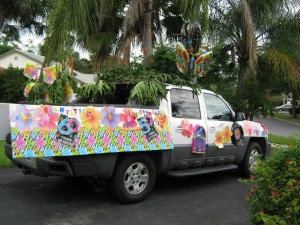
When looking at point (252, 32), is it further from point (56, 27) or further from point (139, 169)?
point (139, 169)

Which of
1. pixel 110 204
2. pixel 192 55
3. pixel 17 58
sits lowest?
pixel 110 204

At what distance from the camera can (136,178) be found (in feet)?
17.3

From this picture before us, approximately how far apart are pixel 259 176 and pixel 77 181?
150 inches

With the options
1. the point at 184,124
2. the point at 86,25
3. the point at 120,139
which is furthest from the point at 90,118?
the point at 86,25

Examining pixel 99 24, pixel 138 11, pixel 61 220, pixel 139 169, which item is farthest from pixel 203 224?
pixel 99 24

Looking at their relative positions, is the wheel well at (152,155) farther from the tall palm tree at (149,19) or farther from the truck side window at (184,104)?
the tall palm tree at (149,19)

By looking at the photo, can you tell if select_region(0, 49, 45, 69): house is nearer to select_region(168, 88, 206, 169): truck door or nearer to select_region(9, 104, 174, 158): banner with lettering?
select_region(168, 88, 206, 169): truck door

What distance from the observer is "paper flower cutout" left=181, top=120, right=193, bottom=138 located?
5.79m

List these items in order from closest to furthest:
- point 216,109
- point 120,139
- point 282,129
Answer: point 120,139 → point 216,109 → point 282,129

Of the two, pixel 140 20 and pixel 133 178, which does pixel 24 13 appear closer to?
pixel 140 20

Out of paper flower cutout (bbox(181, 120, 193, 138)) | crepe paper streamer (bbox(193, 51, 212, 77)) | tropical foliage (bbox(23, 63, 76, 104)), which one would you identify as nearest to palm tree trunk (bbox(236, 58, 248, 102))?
crepe paper streamer (bbox(193, 51, 212, 77))

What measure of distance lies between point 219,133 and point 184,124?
1002 mm

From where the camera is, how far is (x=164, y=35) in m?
12.7

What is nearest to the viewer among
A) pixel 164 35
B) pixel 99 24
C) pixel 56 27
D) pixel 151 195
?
pixel 151 195
